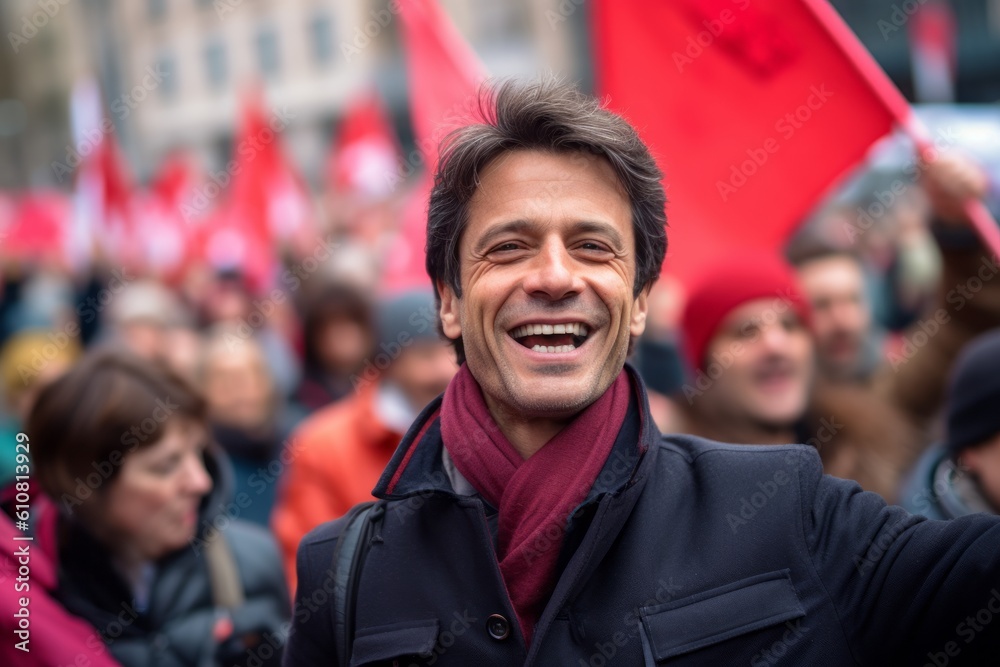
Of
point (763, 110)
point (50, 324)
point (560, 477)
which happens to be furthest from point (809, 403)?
point (50, 324)

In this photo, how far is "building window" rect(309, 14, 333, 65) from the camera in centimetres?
3669

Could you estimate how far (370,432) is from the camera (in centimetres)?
404

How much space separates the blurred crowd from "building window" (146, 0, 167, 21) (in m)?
38.3

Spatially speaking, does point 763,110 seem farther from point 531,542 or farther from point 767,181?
point 531,542

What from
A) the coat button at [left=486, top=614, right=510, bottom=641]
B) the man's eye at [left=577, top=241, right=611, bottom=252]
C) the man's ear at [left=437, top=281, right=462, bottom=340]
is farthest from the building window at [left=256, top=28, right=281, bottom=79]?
the coat button at [left=486, top=614, right=510, bottom=641]

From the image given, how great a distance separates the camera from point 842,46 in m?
3.66

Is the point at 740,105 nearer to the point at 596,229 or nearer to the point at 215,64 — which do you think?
the point at 596,229

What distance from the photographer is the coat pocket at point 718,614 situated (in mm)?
1776

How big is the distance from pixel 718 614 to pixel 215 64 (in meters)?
40.4

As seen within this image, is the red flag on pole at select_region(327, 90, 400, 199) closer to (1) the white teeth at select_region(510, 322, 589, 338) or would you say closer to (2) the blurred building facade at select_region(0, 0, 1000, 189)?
(1) the white teeth at select_region(510, 322, 589, 338)

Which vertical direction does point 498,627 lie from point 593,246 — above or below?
below

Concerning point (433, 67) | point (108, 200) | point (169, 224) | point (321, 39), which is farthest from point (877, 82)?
point (321, 39)

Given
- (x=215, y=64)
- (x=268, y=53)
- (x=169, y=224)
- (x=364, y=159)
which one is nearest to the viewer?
(x=364, y=159)

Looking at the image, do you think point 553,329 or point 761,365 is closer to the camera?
point 553,329
